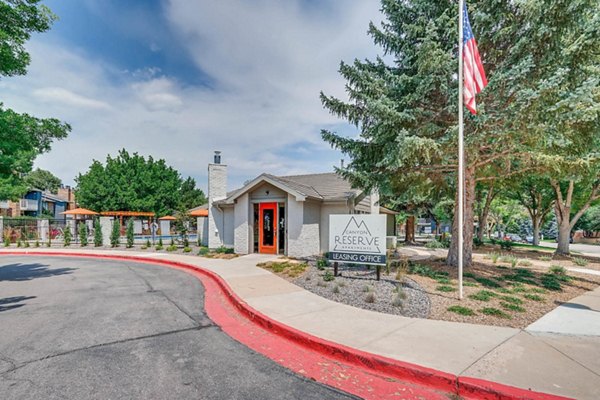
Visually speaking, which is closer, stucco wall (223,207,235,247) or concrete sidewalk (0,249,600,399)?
concrete sidewalk (0,249,600,399)

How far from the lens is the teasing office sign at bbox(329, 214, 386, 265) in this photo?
8.35 meters

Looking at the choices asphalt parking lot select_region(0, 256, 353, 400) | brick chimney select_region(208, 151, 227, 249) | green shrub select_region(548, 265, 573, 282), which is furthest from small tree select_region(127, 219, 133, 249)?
green shrub select_region(548, 265, 573, 282)

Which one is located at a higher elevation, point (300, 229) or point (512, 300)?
point (300, 229)

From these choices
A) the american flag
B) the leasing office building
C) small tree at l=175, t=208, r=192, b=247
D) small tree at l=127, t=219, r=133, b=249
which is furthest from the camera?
small tree at l=175, t=208, r=192, b=247

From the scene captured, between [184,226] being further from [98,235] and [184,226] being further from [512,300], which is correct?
[512,300]

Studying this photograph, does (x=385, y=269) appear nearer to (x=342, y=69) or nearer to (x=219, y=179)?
(x=342, y=69)

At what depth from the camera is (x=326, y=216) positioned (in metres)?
15.0

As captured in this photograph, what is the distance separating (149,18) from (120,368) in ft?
39.7

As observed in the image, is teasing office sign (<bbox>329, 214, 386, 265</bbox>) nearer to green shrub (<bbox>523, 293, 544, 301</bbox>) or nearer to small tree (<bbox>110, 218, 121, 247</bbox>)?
green shrub (<bbox>523, 293, 544, 301</bbox>)

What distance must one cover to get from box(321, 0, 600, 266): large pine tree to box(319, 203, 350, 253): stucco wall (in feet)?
11.1

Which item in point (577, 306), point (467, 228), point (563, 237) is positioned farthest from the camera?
point (563, 237)

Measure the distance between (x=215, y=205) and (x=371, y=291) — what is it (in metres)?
12.2

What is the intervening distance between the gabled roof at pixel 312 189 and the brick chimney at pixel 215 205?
2.87 ft

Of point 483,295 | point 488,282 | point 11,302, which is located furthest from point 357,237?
point 11,302
